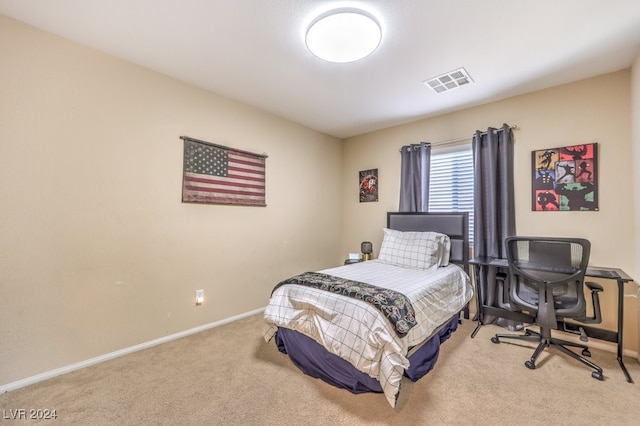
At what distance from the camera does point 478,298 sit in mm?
2908

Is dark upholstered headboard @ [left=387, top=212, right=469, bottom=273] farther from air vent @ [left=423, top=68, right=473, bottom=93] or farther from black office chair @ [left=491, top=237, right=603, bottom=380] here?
air vent @ [left=423, top=68, right=473, bottom=93]

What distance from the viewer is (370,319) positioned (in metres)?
1.77

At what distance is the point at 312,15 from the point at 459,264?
9.74 ft

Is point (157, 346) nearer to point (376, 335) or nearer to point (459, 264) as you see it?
point (376, 335)

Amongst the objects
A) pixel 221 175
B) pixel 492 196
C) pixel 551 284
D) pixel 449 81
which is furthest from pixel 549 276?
pixel 221 175

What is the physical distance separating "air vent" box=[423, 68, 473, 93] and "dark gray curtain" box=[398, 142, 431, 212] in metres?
0.89

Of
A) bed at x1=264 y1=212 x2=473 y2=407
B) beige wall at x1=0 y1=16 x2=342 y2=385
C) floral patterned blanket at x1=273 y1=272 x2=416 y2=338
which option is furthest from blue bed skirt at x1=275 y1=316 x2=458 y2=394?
beige wall at x1=0 y1=16 x2=342 y2=385

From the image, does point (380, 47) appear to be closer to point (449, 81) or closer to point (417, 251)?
point (449, 81)

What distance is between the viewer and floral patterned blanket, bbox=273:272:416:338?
5.82 ft

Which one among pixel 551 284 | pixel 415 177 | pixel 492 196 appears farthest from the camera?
pixel 415 177

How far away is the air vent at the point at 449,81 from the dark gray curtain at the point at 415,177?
893mm

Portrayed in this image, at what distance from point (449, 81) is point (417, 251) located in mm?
1784

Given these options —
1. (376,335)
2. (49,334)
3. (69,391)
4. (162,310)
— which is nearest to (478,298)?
(376,335)

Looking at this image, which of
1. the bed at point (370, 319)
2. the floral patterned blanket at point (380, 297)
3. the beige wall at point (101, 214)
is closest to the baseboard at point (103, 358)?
the beige wall at point (101, 214)
